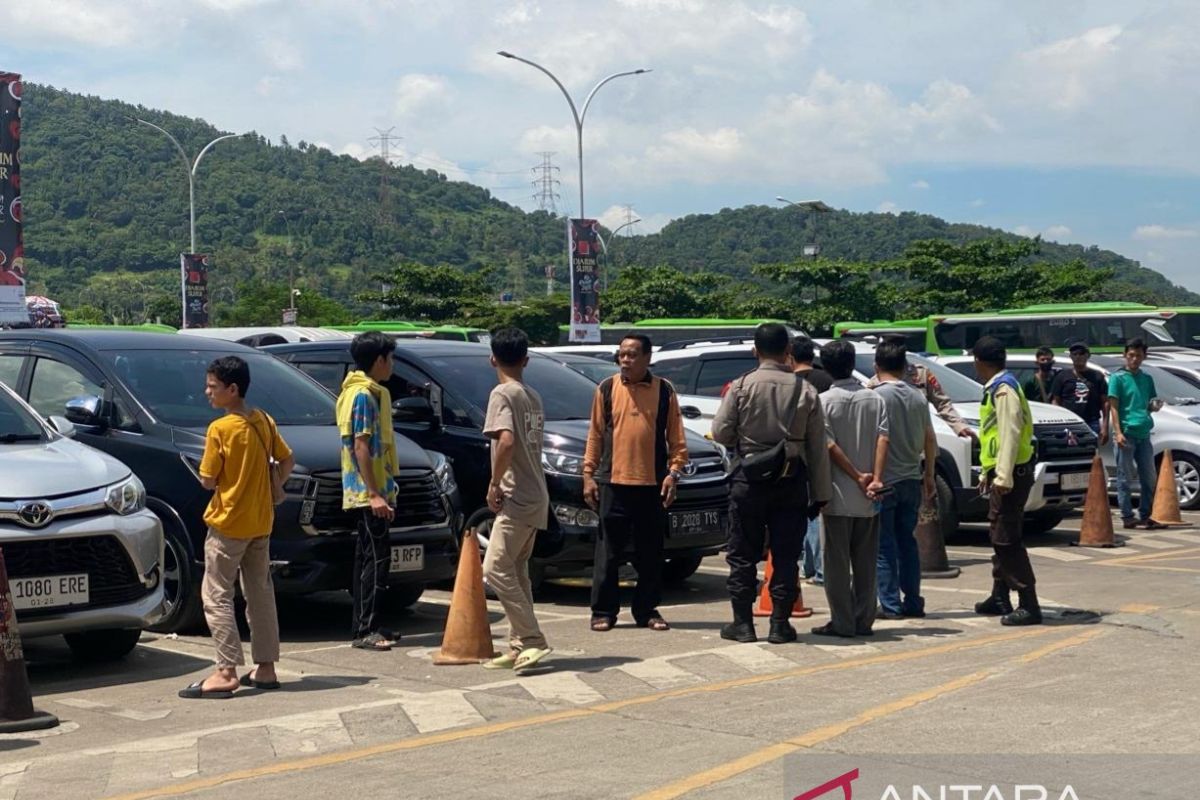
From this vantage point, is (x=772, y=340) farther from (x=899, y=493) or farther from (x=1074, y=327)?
(x=1074, y=327)

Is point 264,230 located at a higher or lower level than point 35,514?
higher

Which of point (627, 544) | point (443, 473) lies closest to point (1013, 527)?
point (627, 544)

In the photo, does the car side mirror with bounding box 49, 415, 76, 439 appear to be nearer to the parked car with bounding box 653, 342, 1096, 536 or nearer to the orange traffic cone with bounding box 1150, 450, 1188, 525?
the parked car with bounding box 653, 342, 1096, 536

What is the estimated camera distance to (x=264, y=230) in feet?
451

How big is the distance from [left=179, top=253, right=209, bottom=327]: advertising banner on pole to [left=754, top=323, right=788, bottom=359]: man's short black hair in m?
33.0

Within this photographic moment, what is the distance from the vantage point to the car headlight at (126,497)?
837 cm

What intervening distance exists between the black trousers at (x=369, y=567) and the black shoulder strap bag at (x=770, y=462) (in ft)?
7.29

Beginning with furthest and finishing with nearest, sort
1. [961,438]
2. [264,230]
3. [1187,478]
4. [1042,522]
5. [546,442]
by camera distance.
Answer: [264,230]
[1187,478]
[1042,522]
[961,438]
[546,442]

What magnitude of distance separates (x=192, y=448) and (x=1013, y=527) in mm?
5257

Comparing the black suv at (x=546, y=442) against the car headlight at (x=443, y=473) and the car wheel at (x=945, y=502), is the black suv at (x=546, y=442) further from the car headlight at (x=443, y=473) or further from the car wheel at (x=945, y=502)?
the car wheel at (x=945, y=502)

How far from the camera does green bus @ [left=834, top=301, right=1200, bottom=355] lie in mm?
38469

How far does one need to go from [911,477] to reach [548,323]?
63206 mm

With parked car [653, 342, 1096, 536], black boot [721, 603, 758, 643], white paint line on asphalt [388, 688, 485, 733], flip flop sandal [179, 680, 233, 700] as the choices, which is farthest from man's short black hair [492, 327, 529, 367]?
parked car [653, 342, 1096, 536]

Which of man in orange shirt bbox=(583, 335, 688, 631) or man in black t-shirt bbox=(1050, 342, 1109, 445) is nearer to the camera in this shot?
man in orange shirt bbox=(583, 335, 688, 631)
